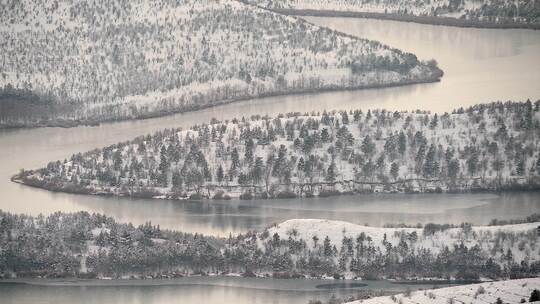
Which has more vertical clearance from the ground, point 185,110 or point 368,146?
point 185,110

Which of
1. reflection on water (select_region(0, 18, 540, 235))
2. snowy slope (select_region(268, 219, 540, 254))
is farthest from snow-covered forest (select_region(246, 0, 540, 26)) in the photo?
snowy slope (select_region(268, 219, 540, 254))

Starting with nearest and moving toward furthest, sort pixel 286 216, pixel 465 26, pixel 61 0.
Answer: pixel 286 216 < pixel 61 0 < pixel 465 26

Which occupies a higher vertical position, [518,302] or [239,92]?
[239,92]

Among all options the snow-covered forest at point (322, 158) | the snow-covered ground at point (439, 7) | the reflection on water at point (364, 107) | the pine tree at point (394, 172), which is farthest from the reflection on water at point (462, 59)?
the pine tree at point (394, 172)

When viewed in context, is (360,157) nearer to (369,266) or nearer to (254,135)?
(254,135)

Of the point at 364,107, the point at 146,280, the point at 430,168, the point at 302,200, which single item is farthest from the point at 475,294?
the point at 364,107

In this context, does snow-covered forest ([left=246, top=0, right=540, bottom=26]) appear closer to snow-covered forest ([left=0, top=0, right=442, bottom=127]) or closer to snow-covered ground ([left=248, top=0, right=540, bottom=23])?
snow-covered ground ([left=248, top=0, right=540, bottom=23])

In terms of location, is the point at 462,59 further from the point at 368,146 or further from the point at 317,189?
the point at 317,189

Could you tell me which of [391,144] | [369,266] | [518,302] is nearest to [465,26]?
[391,144]
